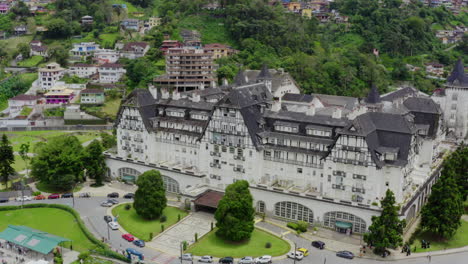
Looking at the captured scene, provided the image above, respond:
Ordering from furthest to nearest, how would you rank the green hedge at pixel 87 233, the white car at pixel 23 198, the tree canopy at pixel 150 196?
the white car at pixel 23 198, the tree canopy at pixel 150 196, the green hedge at pixel 87 233

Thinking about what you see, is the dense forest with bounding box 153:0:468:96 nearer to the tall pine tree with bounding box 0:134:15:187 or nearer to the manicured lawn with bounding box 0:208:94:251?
the tall pine tree with bounding box 0:134:15:187

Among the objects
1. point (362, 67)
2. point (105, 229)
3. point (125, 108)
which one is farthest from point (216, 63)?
point (105, 229)

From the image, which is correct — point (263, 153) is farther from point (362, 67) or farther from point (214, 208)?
point (362, 67)

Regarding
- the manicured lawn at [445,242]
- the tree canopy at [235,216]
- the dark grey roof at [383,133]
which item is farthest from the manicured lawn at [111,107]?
the manicured lawn at [445,242]

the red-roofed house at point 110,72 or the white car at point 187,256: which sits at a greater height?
the red-roofed house at point 110,72

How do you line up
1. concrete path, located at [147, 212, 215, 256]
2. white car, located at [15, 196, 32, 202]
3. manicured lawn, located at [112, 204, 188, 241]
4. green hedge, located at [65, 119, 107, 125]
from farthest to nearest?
green hedge, located at [65, 119, 107, 125], white car, located at [15, 196, 32, 202], manicured lawn, located at [112, 204, 188, 241], concrete path, located at [147, 212, 215, 256]

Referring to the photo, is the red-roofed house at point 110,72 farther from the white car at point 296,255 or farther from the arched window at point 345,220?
the white car at point 296,255

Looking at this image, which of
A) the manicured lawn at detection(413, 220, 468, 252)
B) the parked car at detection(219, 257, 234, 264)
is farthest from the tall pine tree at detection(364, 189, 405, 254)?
the parked car at detection(219, 257, 234, 264)
